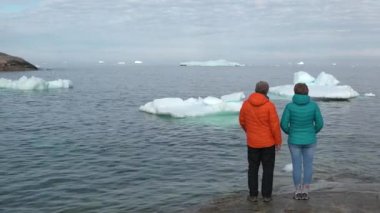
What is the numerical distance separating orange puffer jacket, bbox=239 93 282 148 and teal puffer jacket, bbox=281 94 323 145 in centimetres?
27

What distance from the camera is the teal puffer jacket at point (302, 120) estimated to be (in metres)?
7.89

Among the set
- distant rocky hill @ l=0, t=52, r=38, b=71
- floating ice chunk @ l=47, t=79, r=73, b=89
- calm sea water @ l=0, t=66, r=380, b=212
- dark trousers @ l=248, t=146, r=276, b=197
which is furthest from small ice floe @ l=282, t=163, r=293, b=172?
distant rocky hill @ l=0, t=52, r=38, b=71

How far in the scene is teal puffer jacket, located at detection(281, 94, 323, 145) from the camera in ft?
25.9

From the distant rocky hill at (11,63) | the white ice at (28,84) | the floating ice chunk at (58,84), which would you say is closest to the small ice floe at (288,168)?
the white ice at (28,84)

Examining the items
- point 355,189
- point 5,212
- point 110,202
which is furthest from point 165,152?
point 355,189

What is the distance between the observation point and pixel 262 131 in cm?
789

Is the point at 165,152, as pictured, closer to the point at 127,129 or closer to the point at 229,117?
the point at 127,129

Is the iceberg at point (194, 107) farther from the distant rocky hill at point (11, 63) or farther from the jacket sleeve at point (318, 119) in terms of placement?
the distant rocky hill at point (11, 63)

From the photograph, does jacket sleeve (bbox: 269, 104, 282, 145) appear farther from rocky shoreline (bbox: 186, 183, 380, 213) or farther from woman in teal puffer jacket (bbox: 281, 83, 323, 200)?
rocky shoreline (bbox: 186, 183, 380, 213)

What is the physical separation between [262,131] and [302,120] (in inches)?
28.0

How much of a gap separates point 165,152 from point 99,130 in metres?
6.65

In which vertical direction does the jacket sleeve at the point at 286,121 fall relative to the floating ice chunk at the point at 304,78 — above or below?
below

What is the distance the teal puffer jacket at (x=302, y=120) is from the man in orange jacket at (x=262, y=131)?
27 cm

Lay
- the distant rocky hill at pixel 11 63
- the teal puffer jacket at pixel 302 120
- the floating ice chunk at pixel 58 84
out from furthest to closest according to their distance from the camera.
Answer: the distant rocky hill at pixel 11 63 → the floating ice chunk at pixel 58 84 → the teal puffer jacket at pixel 302 120
